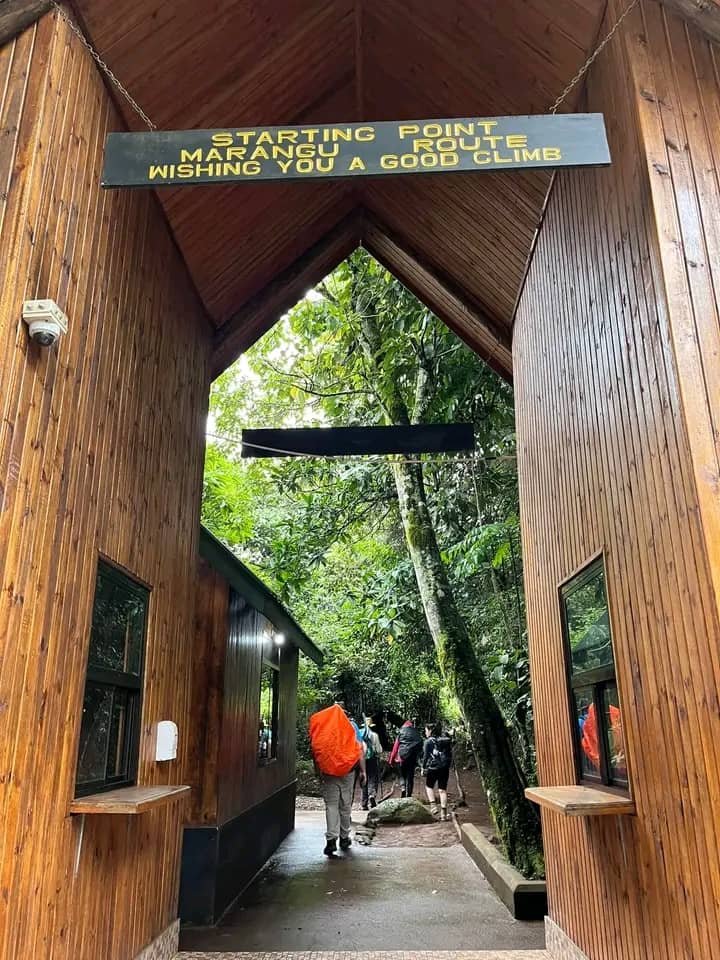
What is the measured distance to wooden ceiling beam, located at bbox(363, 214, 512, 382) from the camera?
7355 millimetres

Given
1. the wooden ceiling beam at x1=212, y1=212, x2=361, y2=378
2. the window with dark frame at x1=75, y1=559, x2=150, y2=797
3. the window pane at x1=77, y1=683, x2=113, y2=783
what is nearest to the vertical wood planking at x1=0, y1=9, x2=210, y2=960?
the window with dark frame at x1=75, y1=559, x2=150, y2=797

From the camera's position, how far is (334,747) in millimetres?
8898

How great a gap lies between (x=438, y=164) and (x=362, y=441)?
490 centimetres

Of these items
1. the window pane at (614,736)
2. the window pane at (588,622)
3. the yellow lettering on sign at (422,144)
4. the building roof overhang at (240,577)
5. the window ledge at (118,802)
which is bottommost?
the window ledge at (118,802)

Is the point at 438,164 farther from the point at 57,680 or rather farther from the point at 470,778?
the point at 470,778

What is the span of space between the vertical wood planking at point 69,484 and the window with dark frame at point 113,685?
0.15 m

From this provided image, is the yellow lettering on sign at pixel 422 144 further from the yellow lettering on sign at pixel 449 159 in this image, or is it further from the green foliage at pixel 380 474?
the green foliage at pixel 380 474

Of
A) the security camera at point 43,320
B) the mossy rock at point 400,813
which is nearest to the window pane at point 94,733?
the security camera at point 43,320

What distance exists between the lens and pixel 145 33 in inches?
166

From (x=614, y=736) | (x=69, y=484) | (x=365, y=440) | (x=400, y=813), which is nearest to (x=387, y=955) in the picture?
(x=614, y=736)

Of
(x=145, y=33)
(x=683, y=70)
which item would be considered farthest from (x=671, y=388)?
(x=145, y=33)

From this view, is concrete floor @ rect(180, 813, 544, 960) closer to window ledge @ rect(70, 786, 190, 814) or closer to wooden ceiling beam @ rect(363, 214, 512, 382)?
window ledge @ rect(70, 786, 190, 814)

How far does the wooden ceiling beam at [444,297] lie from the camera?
7.36 m

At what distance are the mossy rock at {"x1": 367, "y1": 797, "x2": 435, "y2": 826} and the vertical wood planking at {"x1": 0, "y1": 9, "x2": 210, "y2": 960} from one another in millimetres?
7162
